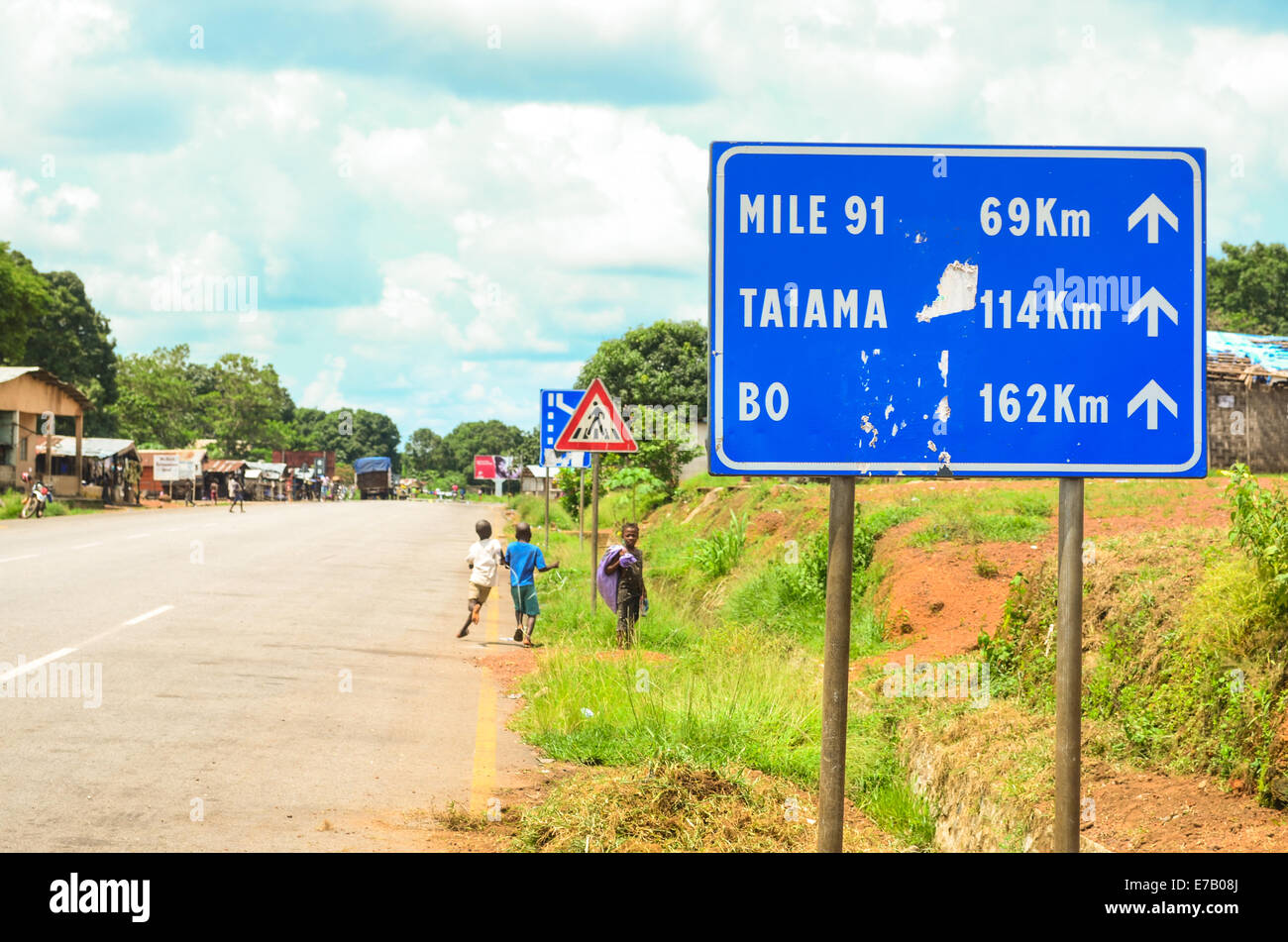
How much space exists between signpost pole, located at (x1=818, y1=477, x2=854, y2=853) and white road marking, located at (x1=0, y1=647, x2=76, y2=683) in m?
8.00

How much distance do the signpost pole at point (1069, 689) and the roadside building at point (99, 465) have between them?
55.6 m

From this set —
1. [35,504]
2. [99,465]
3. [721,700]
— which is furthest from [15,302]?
[721,700]

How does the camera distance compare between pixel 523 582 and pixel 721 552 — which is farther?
pixel 721 552

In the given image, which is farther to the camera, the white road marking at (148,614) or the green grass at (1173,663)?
the white road marking at (148,614)

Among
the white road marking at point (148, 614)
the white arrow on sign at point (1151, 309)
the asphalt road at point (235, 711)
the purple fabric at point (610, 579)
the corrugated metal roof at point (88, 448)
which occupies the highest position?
the corrugated metal roof at point (88, 448)

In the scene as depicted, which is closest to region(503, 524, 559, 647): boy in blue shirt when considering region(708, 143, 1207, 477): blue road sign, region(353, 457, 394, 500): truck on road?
region(708, 143, 1207, 477): blue road sign

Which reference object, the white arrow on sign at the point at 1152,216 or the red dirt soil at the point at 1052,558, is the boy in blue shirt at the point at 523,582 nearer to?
the red dirt soil at the point at 1052,558

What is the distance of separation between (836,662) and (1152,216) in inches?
69.3

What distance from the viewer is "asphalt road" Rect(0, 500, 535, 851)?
623 cm

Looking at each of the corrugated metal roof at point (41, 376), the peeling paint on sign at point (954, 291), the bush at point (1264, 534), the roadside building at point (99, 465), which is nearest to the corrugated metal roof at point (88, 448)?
the roadside building at point (99, 465)

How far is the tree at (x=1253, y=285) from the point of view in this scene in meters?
55.6

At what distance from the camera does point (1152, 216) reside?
13.1 feet

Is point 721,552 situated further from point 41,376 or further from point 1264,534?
point 41,376
